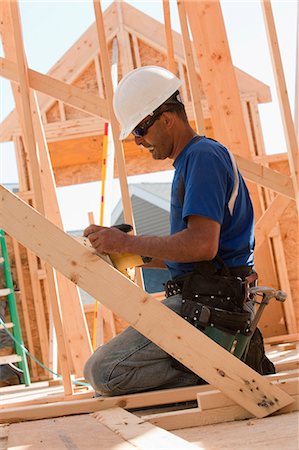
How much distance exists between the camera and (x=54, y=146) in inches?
331

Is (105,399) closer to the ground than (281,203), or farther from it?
closer to the ground

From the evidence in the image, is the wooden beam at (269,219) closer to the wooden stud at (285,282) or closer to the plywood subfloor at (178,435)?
the wooden stud at (285,282)

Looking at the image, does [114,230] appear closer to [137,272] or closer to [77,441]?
[77,441]

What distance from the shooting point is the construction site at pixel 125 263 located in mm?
2289

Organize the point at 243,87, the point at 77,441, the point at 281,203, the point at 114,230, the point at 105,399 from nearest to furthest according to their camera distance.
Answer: the point at 77,441
the point at 114,230
the point at 105,399
the point at 281,203
the point at 243,87

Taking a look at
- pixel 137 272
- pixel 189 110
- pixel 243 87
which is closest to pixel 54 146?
pixel 189 110

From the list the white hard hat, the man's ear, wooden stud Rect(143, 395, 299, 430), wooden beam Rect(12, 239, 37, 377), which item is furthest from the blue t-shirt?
wooden beam Rect(12, 239, 37, 377)

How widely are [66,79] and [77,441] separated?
7.12 meters

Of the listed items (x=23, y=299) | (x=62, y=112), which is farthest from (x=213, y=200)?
(x=62, y=112)

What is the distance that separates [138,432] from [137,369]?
0.71 m

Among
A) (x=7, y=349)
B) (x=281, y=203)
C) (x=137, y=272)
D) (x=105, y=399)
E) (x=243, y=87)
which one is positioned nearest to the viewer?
(x=105, y=399)

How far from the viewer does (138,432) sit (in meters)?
2.02

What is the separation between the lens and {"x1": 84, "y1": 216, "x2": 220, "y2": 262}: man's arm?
2.43 m

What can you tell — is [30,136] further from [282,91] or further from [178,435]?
[178,435]
